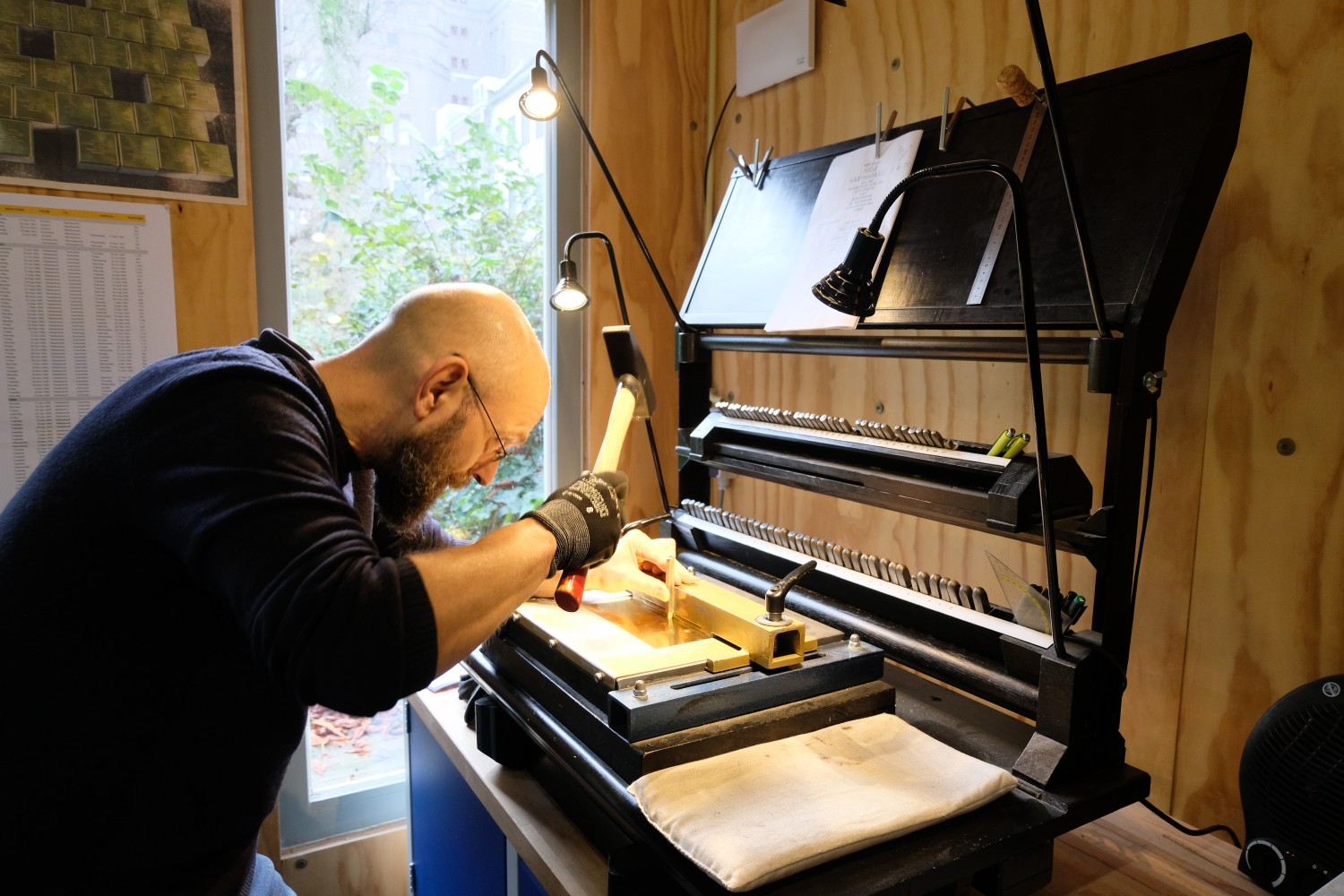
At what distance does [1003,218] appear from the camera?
4.12 feet

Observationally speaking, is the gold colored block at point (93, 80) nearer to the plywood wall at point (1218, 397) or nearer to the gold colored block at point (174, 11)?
the gold colored block at point (174, 11)

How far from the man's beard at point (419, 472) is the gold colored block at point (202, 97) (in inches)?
39.2

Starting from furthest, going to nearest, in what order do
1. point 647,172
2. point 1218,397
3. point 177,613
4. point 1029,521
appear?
1. point 647,172
2. point 1218,397
3. point 1029,521
4. point 177,613

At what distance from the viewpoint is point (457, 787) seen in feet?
4.68

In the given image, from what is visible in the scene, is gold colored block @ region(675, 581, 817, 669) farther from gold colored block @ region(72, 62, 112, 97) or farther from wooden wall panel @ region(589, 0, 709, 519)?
gold colored block @ region(72, 62, 112, 97)

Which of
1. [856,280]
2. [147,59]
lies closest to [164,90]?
[147,59]

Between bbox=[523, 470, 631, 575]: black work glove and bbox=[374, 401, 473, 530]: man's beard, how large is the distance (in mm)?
160

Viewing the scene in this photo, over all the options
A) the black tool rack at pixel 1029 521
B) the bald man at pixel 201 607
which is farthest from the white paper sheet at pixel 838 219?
the bald man at pixel 201 607

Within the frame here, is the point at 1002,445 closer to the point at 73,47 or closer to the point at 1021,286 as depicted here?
the point at 1021,286

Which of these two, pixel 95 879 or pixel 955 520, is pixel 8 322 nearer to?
pixel 95 879

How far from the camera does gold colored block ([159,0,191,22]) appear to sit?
1.66 meters

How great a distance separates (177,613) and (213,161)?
119 centimetres

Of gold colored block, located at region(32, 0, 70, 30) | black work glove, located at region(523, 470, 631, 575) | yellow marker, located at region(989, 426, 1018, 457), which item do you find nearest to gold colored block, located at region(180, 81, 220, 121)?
gold colored block, located at region(32, 0, 70, 30)

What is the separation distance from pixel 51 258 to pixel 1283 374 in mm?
2167
